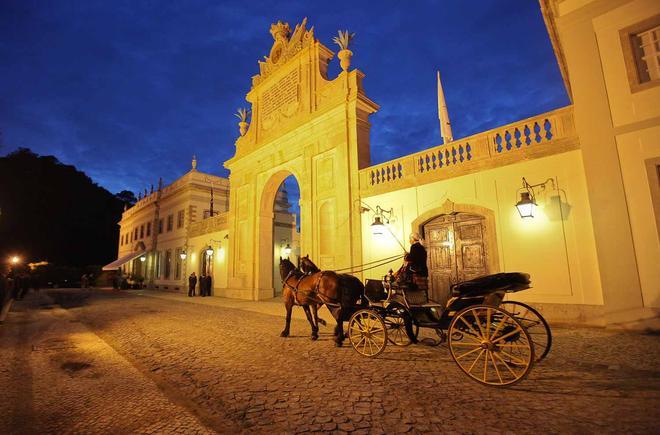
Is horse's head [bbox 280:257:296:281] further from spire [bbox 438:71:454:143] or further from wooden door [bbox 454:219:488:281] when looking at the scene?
spire [bbox 438:71:454:143]

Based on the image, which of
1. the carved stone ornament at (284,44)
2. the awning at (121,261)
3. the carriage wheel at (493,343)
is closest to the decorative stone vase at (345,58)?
the carved stone ornament at (284,44)

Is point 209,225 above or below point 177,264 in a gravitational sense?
above

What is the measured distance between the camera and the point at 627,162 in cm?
648

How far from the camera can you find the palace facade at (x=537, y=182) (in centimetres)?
640

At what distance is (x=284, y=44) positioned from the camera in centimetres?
1677

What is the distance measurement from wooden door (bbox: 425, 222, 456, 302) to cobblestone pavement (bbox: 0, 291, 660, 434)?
3257mm

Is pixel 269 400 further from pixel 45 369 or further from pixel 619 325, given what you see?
pixel 619 325

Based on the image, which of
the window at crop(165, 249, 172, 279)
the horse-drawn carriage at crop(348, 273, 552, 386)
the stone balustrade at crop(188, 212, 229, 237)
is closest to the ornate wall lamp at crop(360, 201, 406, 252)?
→ the horse-drawn carriage at crop(348, 273, 552, 386)

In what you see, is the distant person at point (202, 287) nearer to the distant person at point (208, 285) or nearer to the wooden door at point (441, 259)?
the distant person at point (208, 285)

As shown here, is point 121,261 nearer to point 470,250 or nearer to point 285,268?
point 285,268

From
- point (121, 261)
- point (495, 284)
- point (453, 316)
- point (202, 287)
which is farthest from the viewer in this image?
point (121, 261)

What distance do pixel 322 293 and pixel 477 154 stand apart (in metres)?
6.07

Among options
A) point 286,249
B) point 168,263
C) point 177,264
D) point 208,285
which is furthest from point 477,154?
point 168,263

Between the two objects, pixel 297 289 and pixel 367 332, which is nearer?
pixel 367 332
